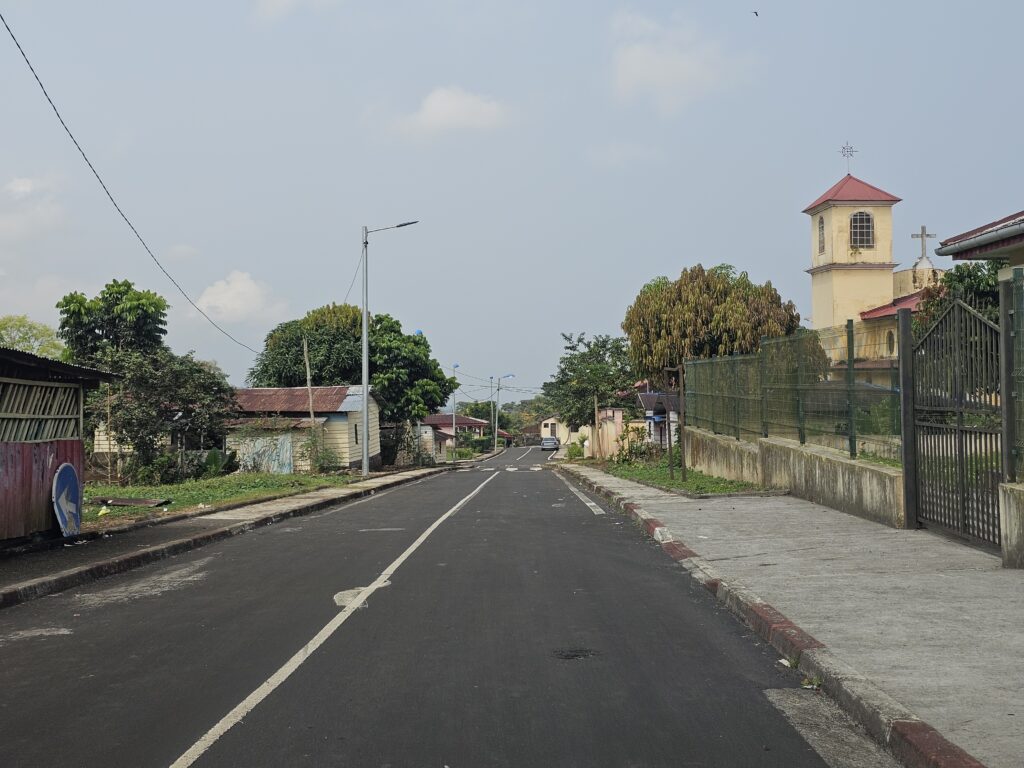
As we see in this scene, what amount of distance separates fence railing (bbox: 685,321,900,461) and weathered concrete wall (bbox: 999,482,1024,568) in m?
3.24

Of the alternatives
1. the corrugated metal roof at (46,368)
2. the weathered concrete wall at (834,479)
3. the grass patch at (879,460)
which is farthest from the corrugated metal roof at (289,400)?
the grass patch at (879,460)

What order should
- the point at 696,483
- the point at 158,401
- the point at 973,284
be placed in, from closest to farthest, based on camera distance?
the point at 696,483 → the point at 973,284 → the point at 158,401

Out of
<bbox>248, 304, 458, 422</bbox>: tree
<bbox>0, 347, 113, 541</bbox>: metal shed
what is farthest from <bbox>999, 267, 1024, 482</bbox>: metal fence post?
<bbox>248, 304, 458, 422</bbox>: tree

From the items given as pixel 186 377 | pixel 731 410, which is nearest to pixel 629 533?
pixel 731 410

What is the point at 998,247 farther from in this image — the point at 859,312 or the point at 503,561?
the point at 859,312

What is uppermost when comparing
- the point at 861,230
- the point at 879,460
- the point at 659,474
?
the point at 861,230

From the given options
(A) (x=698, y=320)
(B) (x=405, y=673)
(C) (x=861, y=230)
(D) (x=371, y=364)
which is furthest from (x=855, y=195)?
(B) (x=405, y=673)

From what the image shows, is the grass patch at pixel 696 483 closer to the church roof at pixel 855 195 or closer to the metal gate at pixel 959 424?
the metal gate at pixel 959 424

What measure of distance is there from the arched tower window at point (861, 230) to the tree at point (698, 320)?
7955mm

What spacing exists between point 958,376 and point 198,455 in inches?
1203

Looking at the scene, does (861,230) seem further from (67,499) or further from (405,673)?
(405,673)

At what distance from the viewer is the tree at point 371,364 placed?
2053 inches

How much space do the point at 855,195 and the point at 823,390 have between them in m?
38.9

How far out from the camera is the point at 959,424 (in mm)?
10156
